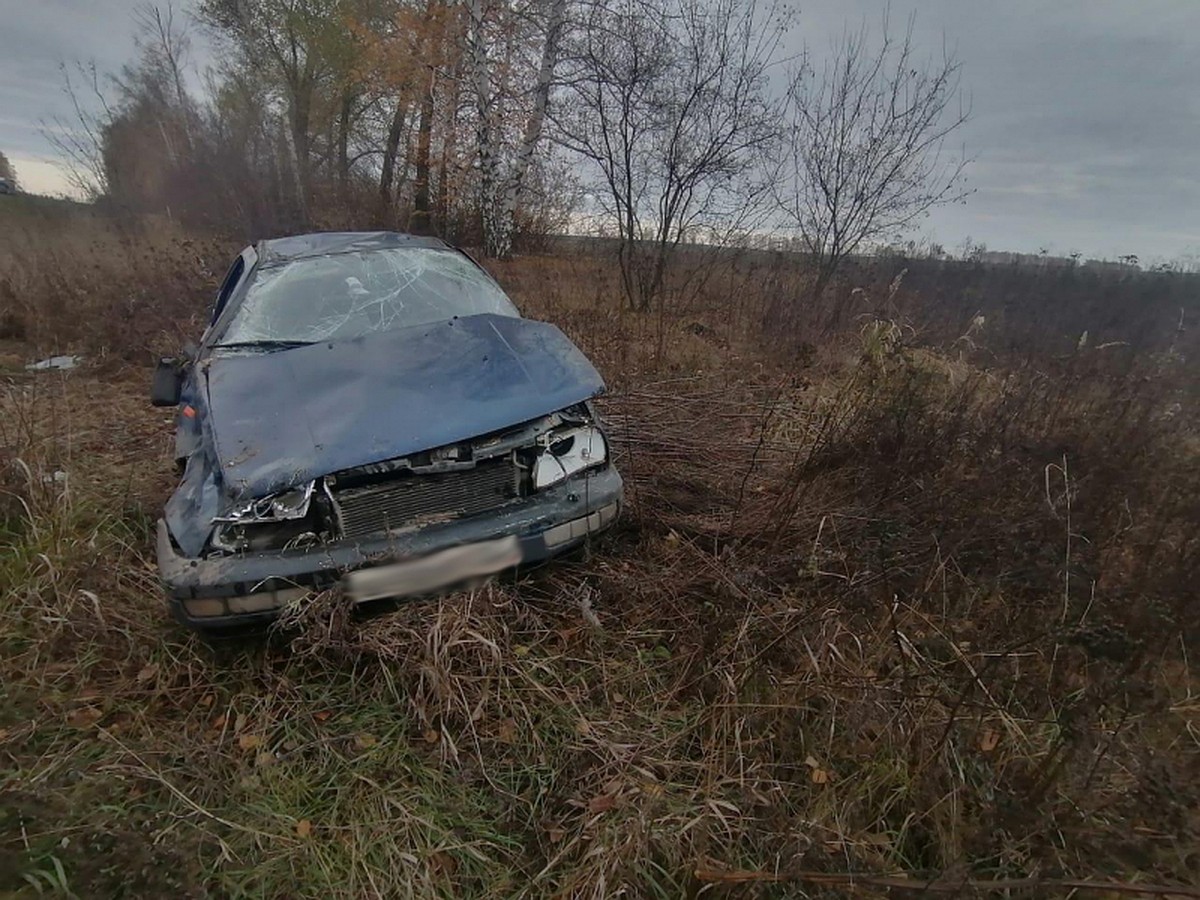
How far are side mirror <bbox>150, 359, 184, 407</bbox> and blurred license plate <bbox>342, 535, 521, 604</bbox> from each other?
180cm

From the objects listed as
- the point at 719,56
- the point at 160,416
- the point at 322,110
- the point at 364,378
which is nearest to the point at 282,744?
the point at 364,378

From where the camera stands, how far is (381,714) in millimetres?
1900

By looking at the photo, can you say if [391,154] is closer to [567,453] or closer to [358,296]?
[358,296]

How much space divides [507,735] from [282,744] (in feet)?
2.40

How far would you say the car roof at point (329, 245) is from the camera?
3338mm

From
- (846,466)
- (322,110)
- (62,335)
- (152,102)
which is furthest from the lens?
(152,102)

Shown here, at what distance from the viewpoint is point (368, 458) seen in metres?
1.91

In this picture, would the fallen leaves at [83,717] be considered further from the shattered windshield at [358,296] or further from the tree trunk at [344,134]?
the tree trunk at [344,134]

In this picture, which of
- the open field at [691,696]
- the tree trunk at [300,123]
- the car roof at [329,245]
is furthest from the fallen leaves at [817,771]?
the tree trunk at [300,123]

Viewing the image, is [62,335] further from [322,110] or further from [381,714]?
[322,110]

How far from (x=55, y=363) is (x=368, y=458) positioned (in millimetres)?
5402

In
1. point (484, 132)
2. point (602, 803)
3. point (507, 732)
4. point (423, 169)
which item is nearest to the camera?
point (602, 803)

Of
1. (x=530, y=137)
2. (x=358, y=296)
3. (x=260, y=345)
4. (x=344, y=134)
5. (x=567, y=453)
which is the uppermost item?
(x=344, y=134)

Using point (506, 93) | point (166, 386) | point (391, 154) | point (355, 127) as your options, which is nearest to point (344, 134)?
point (355, 127)
